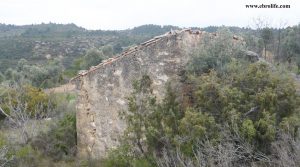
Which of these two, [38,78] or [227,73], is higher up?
[227,73]

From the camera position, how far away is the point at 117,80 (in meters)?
10.3

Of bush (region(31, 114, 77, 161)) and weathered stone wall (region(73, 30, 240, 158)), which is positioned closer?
weathered stone wall (region(73, 30, 240, 158))

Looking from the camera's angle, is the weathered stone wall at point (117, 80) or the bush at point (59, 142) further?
the bush at point (59, 142)

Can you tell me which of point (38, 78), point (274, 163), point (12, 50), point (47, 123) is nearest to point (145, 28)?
point (12, 50)

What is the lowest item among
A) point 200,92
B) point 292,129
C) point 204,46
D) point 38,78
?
point 38,78

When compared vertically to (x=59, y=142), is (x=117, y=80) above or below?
above

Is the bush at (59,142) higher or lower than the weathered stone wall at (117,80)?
lower

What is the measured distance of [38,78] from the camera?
35.1 metres

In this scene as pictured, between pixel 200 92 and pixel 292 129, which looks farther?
pixel 200 92

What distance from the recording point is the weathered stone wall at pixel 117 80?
10.1m

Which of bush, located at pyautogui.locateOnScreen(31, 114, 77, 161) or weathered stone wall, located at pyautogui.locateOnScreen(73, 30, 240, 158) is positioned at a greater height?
weathered stone wall, located at pyautogui.locateOnScreen(73, 30, 240, 158)

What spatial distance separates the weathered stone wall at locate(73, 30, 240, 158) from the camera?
10055 mm

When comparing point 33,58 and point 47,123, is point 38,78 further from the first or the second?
point 47,123

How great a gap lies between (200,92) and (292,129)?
73.1 inches
